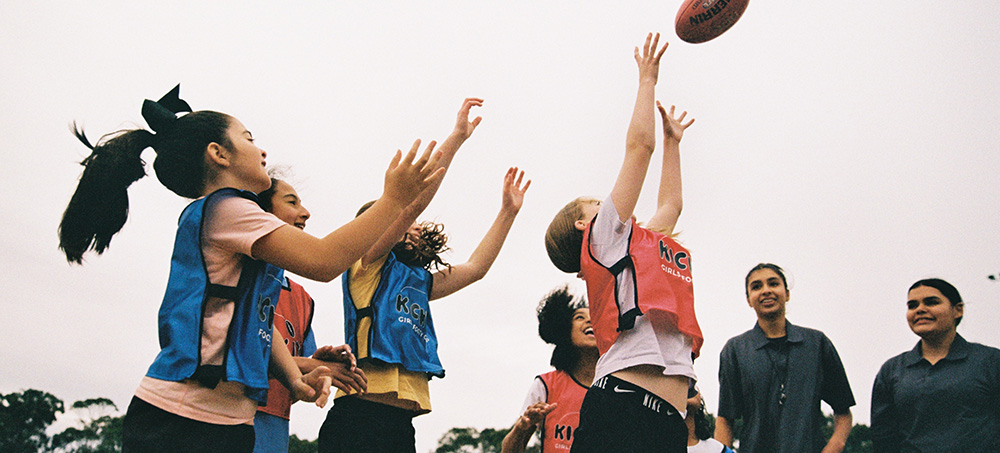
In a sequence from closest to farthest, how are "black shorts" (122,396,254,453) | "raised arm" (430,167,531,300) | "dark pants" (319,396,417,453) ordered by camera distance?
"black shorts" (122,396,254,453) < "dark pants" (319,396,417,453) < "raised arm" (430,167,531,300)

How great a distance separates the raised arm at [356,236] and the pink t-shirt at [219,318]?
152mm

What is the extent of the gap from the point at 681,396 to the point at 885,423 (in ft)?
10.2

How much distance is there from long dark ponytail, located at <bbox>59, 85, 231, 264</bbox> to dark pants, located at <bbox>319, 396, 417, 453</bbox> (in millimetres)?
1547

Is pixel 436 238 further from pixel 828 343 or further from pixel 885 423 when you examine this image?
pixel 885 423

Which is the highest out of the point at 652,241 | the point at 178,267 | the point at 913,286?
the point at 913,286

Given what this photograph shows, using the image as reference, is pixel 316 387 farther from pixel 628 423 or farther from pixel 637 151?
pixel 637 151

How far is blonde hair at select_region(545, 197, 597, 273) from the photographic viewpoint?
3471mm

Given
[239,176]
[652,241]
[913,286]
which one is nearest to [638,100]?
[652,241]

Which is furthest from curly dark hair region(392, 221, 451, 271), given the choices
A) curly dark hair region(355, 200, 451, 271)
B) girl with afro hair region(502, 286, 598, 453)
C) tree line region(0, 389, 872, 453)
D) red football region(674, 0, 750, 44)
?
tree line region(0, 389, 872, 453)

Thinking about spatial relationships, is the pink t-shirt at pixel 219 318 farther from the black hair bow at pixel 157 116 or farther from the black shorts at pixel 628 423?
the black shorts at pixel 628 423

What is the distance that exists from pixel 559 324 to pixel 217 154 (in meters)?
3.46

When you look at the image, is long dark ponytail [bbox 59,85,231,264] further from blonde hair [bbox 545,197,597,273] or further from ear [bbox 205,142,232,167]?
blonde hair [bbox 545,197,597,273]

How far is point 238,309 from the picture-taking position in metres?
2.38

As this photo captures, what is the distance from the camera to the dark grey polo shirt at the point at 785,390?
4.75m
